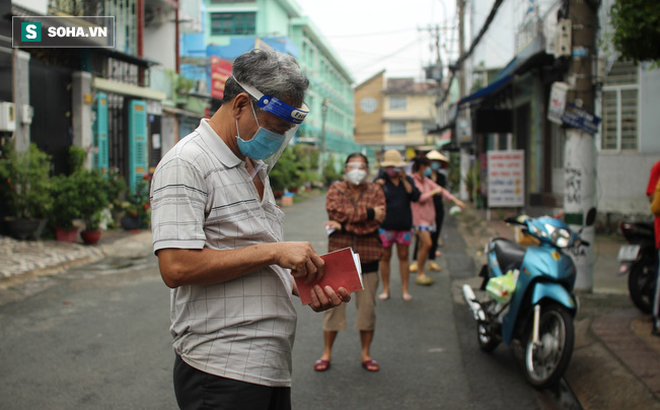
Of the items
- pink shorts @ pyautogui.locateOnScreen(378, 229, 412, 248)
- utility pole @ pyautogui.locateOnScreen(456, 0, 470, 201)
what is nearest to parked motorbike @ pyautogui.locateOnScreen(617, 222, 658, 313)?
pink shorts @ pyautogui.locateOnScreen(378, 229, 412, 248)

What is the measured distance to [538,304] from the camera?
175 inches

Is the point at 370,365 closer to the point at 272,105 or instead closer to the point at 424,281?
the point at 272,105

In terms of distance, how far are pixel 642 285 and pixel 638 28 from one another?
2.75 m

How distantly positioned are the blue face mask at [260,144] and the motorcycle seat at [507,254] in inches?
138

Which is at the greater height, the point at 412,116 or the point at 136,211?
the point at 412,116

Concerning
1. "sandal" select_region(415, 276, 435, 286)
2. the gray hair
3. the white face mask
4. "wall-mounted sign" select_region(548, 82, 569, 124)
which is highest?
"wall-mounted sign" select_region(548, 82, 569, 124)

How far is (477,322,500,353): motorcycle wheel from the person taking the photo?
502 centimetres

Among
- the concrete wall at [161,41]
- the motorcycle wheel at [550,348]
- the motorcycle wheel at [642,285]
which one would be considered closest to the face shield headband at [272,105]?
the motorcycle wheel at [550,348]

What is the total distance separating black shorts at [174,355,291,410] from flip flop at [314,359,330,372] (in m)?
2.80

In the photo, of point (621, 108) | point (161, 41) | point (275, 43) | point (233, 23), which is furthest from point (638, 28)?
point (233, 23)

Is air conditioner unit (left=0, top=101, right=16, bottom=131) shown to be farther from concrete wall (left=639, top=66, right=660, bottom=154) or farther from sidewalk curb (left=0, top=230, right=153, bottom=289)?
concrete wall (left=639, top=66, right=660, bottom=154)

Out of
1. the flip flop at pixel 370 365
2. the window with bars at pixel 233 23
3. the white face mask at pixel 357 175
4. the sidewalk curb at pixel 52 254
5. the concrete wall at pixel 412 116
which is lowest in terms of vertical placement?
the flip flop at pixel 370 365

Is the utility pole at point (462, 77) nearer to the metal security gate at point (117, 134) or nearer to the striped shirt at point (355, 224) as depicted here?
the metal security gate at point (117, 134)

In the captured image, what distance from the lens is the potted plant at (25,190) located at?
967cm
